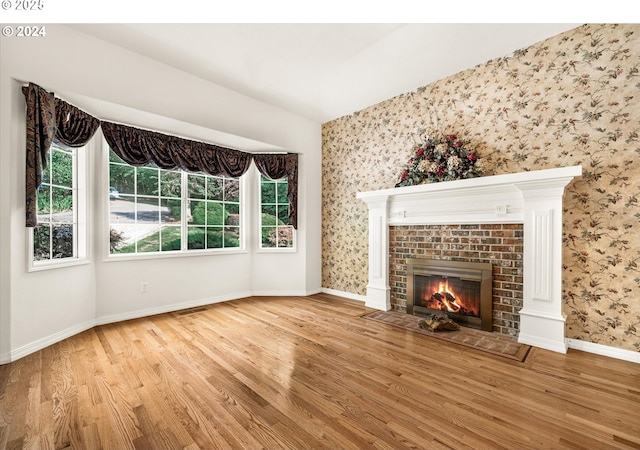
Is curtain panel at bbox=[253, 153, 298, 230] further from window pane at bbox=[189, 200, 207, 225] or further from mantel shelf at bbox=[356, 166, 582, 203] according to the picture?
mantel shelf at bbox=[356, 166, 582, 203]

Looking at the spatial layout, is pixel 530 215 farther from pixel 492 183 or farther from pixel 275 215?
pixel 275 215

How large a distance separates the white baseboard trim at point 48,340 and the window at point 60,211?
27.3 inches

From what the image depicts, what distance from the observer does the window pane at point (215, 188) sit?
4438mm

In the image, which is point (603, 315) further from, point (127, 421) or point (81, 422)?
point (81, 422)

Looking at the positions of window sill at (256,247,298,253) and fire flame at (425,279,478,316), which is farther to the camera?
window sill at (256,247,298,253)

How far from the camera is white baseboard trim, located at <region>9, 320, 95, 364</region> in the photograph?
2.46 m

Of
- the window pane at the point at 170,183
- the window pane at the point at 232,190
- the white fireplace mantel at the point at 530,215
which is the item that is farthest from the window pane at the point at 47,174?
the white fireplace mantel at the point at 530,215

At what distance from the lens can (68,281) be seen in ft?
9.75

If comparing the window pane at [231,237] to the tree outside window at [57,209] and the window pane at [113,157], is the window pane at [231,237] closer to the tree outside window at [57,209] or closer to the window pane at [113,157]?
the window pane at [113,157]

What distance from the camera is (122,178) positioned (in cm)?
361

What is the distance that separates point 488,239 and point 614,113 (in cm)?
149

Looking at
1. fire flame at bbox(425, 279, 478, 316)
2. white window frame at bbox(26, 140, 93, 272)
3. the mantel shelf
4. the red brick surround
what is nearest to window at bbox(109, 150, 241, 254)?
white window frame at bbox(26, 140, 93, 272)

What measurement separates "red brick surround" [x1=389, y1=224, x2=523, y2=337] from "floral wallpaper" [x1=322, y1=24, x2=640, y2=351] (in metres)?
0.40

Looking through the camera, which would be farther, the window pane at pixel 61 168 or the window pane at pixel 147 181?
the window pane at pixel 147 181
